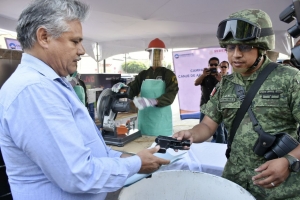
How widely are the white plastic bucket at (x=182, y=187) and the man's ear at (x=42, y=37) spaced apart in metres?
0.75

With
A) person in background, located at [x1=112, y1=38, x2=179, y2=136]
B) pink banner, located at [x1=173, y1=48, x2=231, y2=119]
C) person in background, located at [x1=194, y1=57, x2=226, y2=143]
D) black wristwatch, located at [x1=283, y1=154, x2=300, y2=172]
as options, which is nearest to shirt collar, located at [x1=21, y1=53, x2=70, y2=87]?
black wristwatch, located at [x1=283, y1=154, x2=300, y2=172]

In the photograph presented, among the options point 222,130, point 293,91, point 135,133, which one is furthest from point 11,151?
point 222,130

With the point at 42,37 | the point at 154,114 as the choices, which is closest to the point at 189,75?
the point at 154,114

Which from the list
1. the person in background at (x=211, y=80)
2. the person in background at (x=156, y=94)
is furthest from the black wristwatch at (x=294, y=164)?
the person in background at (x=211, y=80)

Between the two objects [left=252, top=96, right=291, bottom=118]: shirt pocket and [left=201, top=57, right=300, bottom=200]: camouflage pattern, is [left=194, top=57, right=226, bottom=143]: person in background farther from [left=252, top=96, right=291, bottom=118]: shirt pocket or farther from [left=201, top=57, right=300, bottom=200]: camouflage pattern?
[left=252, top=96, right=291, bottom=118]: shirt pocket

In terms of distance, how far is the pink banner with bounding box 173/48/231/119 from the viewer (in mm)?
6418

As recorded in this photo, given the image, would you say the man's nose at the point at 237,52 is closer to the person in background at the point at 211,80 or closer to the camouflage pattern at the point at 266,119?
the camouflage pattern at the point at 266,119

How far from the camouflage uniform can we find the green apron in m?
1.79

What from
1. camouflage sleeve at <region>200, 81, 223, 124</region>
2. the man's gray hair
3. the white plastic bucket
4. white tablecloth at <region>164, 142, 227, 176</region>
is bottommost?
white tablecloth at <region>164, 142, 227, 176</region>

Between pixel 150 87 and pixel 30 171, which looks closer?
pixel 30 171

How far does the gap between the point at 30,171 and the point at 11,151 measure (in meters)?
0.10

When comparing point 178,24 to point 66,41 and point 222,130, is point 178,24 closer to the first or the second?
point 222,130

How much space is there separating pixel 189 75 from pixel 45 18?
599cm

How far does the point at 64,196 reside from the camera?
0.82 meters
